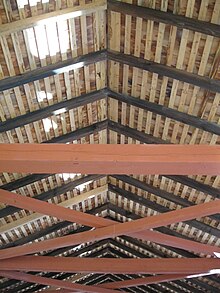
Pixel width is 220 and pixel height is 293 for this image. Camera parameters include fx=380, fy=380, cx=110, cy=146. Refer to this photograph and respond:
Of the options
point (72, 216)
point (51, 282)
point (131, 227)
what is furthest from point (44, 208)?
point (51, 282)

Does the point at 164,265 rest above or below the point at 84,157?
below

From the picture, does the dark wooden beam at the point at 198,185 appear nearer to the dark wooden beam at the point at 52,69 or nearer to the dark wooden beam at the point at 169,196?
the dark wooden beam at the point at 169,196

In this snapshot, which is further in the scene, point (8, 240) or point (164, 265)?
point (8, 240)

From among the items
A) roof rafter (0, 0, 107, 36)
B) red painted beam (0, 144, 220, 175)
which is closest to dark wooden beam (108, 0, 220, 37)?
roof rafter (0, 0, 107, 36)

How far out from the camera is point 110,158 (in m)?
3.03

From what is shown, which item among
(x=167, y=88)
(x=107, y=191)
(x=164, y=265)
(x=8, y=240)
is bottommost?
(x=8, y=240)

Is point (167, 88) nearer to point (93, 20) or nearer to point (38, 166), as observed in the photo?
point (93, 20)

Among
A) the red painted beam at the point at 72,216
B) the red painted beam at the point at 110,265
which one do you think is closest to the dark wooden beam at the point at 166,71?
the red painted beam at the point at 72,216

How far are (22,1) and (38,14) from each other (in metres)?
0.38

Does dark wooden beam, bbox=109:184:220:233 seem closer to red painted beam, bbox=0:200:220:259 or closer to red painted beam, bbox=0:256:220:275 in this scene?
red painted beam, bbox=0:256:220:275

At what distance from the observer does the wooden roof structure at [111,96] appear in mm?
5953

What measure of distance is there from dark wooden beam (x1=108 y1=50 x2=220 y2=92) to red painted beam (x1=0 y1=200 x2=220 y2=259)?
7.38 feet

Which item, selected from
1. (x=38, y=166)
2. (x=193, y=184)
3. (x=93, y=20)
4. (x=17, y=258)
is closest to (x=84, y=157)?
(x=38, y=166)

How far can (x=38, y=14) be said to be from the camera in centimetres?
596
